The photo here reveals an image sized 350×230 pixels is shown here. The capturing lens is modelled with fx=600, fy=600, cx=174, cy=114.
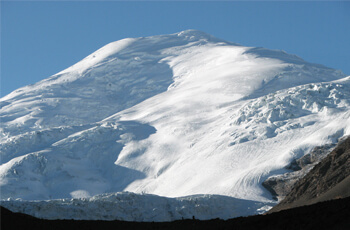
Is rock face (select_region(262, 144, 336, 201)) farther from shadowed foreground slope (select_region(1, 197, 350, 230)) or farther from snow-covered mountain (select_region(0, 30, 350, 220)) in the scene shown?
shadowed foreground slope (select_region(1, 197, 350, 230))

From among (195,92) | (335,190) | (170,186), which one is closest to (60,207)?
(335,190)

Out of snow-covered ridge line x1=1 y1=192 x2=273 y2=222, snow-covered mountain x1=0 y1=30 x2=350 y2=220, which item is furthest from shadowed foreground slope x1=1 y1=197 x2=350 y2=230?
snow-covered mountain x1=0 y1=30 x2=350 y2=220

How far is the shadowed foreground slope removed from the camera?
2823 centimetres

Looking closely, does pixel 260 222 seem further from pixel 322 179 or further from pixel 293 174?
pixel 293 174

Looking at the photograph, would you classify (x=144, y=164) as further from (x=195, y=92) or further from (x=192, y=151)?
(x=195, y=92)

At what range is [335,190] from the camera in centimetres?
6272

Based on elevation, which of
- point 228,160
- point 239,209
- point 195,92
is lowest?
point 239,209

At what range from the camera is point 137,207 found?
88875mm

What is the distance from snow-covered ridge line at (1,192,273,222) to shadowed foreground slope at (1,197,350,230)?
47.1m

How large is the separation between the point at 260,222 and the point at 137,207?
59902 millimetres

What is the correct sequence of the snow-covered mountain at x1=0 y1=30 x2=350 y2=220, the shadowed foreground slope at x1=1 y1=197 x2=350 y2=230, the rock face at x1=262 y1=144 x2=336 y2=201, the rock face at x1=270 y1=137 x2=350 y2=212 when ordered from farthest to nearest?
the snow-covered mountain at x1=0 y1=30 x2=350 y2=220 → the rock face at x1=262 y1=144 x2=336 y2=201 → the rock face at x1=270 y1=137 x2=350 y2=212 → the shadowed foreground slope at x1=1 y1=197 x2=350 y2=230

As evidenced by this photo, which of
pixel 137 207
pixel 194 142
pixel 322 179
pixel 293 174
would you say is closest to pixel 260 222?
pixel 322 179

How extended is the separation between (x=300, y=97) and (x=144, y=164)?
39863 mm

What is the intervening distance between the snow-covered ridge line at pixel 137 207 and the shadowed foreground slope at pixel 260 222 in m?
47.1
